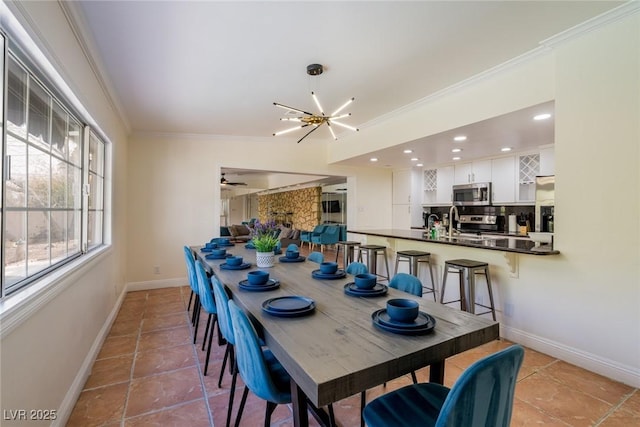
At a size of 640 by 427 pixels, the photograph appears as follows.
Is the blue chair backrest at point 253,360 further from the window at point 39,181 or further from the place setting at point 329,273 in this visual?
the window at point 39,181

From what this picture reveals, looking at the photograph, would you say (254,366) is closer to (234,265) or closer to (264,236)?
(234,265)

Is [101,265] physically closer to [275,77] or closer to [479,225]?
[275,77]

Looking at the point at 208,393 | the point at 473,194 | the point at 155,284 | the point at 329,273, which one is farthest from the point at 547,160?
the point at 155,284

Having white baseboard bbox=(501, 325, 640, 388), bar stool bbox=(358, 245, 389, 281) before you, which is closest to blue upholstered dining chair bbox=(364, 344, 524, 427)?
white baseboard bbox=(501, 325, 640, 388)

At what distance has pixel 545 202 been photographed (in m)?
4.27

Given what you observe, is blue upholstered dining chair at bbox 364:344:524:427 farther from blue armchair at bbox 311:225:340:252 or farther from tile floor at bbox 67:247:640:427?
blue armchair at bbox 311:225:340:252

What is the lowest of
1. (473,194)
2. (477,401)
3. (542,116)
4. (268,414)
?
(268,414)

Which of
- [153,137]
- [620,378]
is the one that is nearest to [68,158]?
[153,137]

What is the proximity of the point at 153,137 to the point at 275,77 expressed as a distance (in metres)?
3.00

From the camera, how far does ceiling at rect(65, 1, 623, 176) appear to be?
210cm

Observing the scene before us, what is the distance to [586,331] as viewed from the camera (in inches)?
95.6

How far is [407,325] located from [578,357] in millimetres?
2226

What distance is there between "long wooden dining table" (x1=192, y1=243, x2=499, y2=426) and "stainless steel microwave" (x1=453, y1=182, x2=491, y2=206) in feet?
15.2

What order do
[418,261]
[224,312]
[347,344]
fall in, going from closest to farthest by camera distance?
[347,344] → [224,312] → [418,261]
